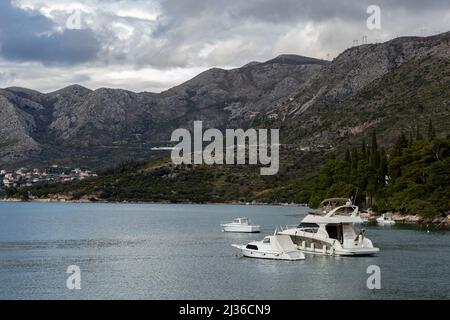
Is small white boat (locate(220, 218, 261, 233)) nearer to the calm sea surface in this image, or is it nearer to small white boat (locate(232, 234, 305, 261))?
the calm sea surface

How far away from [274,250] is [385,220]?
190 feet

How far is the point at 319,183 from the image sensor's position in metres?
161

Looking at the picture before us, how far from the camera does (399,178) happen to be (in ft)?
426

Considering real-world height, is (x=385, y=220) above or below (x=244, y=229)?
above

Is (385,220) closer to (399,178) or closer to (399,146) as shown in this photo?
(399,178)

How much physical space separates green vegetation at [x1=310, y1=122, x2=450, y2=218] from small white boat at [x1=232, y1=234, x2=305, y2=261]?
50605mm

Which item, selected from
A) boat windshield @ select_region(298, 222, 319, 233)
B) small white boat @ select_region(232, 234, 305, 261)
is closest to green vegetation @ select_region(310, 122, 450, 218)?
boat windshield @ select_region(298, 222, 319, 233)

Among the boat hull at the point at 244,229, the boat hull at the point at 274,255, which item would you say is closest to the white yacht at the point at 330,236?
the boat hull at the point at 274,255

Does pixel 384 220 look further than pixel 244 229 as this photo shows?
Yes

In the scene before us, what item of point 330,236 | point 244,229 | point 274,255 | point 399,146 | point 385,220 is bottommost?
point 274,255

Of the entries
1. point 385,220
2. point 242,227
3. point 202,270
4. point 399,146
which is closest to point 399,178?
Result: point 385,220
